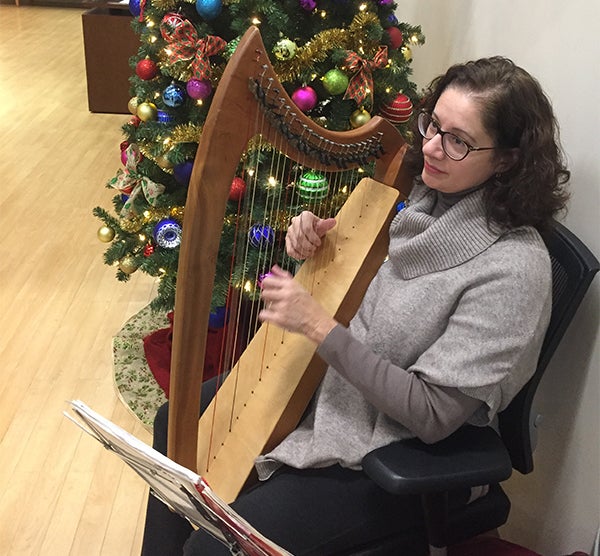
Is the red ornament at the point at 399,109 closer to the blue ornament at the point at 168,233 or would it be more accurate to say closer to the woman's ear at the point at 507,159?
the blue ornament at the point at 168,233

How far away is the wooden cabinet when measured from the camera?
429 cm

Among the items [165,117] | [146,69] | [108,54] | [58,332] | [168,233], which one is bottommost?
[58,332]

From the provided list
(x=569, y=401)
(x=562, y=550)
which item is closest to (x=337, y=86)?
(x=569, y=401)

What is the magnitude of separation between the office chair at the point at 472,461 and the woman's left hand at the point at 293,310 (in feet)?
0.72

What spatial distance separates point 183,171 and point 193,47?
0.34m

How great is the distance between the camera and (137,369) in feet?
7.16

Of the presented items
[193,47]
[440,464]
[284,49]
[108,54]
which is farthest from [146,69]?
[108,54]

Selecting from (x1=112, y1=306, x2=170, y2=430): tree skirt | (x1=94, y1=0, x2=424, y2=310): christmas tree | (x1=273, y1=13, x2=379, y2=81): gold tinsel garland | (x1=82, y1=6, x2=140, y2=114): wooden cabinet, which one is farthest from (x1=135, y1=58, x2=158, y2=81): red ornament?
(x1=82, y1=6, x2=140, y2=114): wooden cabinet

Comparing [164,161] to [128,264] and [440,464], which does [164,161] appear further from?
[440,464]

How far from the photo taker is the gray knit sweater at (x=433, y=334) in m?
1.01

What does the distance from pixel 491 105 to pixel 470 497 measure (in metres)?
0.70

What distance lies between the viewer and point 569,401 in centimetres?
128

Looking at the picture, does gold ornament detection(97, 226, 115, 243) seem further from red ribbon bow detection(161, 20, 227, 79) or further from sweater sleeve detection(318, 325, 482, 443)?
sweater sleeve detection(318, 325, 482, 443)

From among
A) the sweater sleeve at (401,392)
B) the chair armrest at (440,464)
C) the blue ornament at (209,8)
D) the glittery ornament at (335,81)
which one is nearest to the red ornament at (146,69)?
the blue ornament at (209,8)
